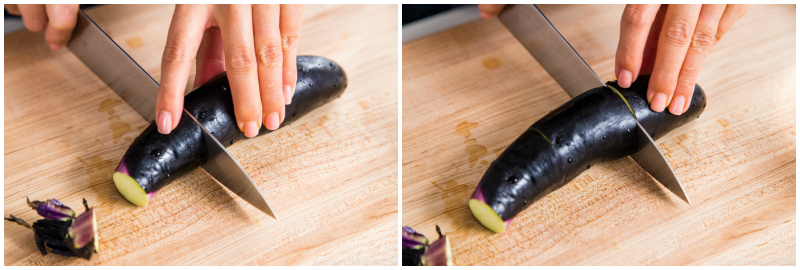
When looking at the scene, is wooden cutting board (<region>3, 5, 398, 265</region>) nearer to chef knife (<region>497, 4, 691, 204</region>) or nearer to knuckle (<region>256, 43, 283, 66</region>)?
knuckle (<region>256, 43, 283, 66</region>)

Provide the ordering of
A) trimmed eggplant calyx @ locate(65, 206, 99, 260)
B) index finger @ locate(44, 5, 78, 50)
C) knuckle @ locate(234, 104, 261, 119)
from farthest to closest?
index finger @ locate(44, 5, 78, 50) < knuckle @ locate(234, 104, 261, 119) < trimmed eggplant calyx @ locate(65, 206, 99, 260)

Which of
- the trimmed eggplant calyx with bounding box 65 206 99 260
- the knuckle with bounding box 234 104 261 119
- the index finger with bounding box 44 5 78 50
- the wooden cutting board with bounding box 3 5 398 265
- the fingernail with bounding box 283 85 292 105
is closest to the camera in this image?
the trimmed eggplant calyx with bounding box 65 206 99 260

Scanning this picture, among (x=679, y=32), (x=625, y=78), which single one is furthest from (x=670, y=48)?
(x=625, y=78)

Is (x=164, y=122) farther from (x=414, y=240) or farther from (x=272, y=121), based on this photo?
(x=414, y=240)

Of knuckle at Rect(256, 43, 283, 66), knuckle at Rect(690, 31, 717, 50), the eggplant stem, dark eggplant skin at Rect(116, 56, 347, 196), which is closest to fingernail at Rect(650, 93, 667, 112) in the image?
knuckle at Rect(690, 31, 717, 50)

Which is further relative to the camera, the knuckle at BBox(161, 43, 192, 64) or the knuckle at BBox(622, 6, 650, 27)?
the knuckle at BBox(622, 6, 650, 27)

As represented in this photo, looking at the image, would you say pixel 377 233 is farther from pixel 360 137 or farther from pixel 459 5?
pixel 459 5

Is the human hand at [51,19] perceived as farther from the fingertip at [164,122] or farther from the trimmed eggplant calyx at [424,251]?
the trimmed eggplant calyx at [424,251]
